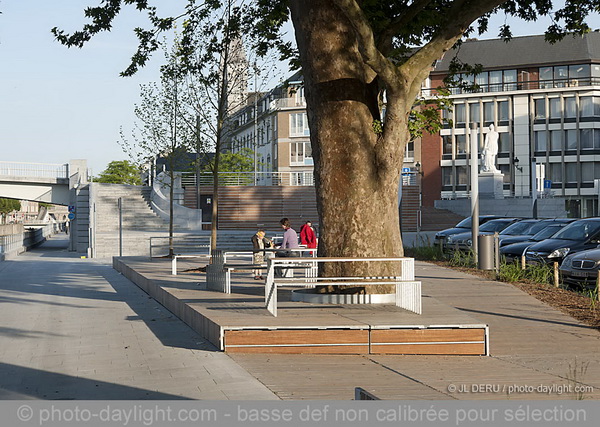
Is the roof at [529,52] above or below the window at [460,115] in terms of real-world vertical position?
above

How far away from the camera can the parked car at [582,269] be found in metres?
17.9

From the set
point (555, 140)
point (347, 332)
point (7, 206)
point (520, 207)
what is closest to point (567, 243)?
point (347, 332)

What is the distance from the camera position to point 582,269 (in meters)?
18.1

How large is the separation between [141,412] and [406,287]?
6169 millimetres

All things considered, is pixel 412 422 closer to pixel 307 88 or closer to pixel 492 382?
pixel 492 382

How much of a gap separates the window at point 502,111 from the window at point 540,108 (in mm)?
2446

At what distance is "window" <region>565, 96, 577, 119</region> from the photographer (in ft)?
243

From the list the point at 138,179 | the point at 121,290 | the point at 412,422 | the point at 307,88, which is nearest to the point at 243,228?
the point at 121,290

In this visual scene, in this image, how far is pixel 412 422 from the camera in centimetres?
557

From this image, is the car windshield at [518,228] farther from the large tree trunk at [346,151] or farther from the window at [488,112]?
the window at [488,112]

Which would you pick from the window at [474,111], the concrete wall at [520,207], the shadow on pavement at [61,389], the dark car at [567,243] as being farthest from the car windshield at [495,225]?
the window at [474,111]

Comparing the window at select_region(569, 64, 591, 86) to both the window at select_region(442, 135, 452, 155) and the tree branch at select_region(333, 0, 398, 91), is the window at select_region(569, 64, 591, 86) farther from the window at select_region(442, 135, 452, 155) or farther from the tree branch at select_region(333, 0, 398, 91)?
the tree branch at select_region(333, 0, 398, 91)

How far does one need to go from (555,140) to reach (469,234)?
48124 mm

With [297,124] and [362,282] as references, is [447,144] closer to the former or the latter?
[297,124]
